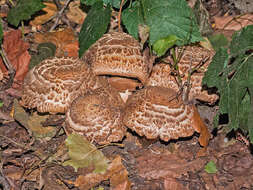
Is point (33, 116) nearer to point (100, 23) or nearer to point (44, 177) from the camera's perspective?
point (44, 177)

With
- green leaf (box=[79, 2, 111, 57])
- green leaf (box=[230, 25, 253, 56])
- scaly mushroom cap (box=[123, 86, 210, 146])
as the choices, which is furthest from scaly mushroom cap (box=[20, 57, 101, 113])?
green leaf (box=[230, 25, 253, 56])

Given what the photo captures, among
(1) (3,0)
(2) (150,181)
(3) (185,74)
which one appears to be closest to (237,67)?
(3) (185,74)

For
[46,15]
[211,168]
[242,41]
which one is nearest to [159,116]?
[211,168]

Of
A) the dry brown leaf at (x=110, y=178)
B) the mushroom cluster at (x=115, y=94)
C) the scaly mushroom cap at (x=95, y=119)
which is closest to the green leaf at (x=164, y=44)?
the mushroom cluster at (x=115, y=94)

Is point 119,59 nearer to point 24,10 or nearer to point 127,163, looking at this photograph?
point 127,163

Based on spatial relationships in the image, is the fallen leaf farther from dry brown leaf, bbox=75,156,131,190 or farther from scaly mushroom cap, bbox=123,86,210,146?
scaly mushroom cap, bbox=123,86,210,146

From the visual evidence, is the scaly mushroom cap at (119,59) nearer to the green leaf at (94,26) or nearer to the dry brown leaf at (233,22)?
the green leaf at (94,26)
